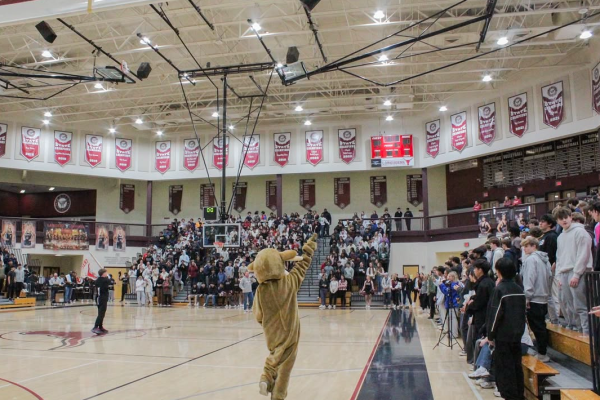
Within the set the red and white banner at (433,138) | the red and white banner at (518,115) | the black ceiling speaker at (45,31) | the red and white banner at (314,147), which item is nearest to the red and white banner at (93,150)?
the red and white banner at (314,147)

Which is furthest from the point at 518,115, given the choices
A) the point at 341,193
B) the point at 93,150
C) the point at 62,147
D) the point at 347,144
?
the point at 62,147

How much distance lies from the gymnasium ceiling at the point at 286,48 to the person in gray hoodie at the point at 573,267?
30.1ft

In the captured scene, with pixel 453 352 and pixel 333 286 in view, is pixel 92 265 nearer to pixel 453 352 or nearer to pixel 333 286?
pixel 333 286

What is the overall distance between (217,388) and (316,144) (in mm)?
20997

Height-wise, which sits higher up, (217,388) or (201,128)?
(201,128)

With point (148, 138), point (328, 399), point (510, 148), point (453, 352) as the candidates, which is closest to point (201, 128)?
point (148, 138)

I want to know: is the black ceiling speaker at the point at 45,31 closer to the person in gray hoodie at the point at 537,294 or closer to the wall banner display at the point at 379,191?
the person in gray hoodie at the point at 537,294

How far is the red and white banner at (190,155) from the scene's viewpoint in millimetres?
27219

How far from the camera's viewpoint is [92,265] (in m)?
25.4

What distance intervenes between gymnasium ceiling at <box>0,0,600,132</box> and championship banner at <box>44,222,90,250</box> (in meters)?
5.44

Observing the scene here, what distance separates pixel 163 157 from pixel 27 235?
802 centimetres

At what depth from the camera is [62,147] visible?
2580 centimetres

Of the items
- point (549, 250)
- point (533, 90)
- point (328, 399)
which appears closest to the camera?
point (328, 399)

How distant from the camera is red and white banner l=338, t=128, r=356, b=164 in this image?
2539 centimetres
